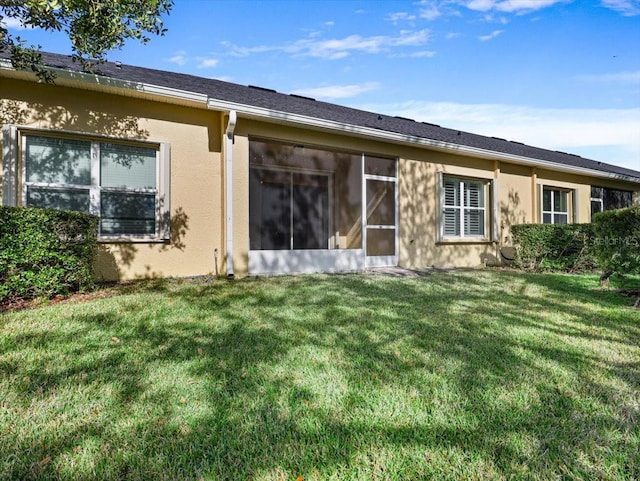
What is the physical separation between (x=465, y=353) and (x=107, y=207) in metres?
6.28

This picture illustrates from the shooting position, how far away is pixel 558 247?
895cm

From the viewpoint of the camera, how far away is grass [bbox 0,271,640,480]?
5.06 ft

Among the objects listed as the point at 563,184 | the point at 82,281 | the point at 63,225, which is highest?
the point at 563,184

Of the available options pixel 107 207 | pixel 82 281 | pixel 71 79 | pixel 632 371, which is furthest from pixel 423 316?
pixel 71 79

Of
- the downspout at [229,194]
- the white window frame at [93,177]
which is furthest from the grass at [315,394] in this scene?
the white window frame at [93,177]

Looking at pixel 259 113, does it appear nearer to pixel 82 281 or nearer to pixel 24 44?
pixel 24 44

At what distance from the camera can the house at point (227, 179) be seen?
583 centimetres

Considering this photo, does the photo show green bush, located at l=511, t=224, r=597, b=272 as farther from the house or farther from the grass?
the grass

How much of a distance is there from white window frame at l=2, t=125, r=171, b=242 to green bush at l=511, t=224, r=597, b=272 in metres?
9.07

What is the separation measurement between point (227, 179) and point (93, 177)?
2295 mm

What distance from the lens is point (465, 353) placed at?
2.86m

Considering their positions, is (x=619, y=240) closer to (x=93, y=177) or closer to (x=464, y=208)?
(x=464, y=208)

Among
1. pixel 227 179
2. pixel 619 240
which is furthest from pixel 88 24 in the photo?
pixel 619 240

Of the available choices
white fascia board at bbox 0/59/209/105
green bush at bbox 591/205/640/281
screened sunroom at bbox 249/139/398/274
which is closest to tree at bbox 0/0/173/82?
white fascia board at bbox 0/59/209/105
